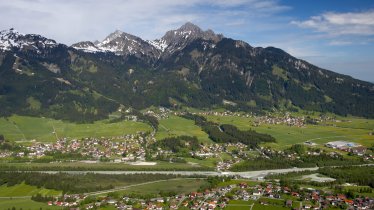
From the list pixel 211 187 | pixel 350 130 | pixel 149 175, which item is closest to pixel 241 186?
pixel 211 187

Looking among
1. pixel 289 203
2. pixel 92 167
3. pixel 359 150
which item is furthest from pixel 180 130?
pixel 289 203

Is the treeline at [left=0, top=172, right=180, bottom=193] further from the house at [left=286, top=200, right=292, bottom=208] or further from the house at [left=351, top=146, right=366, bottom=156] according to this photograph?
the house at [left=351, top=146, right=366, bottom=156]

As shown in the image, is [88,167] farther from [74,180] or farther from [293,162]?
[293,162]

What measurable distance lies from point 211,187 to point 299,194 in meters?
20.4

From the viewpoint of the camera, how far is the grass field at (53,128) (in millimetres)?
167625

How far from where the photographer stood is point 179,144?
152000 millimetres

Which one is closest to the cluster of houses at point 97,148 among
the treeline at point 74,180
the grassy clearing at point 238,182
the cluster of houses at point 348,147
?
the treeline at point 74,180

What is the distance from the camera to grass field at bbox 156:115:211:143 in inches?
6590

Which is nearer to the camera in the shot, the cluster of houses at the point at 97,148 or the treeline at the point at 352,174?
the treeline at the point at 352,174

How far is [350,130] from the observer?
611 feet

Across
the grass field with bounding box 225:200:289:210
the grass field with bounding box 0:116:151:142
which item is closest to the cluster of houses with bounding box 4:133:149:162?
the grass field with bounding box 0:116:151:142

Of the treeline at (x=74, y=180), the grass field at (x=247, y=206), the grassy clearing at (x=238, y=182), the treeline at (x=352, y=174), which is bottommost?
the grass field at (x=247, y=206)

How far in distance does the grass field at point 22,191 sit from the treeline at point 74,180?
48.8 inches

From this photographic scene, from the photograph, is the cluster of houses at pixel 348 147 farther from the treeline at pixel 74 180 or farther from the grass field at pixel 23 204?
the grass field at pixel 23 204
